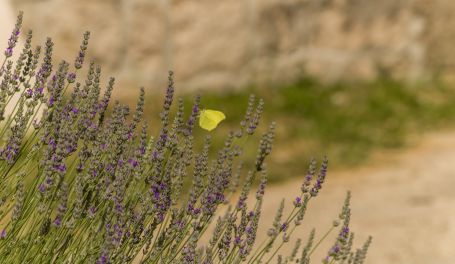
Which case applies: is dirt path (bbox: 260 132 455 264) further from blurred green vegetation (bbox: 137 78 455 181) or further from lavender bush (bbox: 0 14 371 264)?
lavender bush (bbox: 0 14 371 264)

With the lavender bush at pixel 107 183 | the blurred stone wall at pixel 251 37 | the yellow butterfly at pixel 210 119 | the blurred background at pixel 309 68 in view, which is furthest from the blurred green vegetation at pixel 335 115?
the lavender bush at pixel 107 183

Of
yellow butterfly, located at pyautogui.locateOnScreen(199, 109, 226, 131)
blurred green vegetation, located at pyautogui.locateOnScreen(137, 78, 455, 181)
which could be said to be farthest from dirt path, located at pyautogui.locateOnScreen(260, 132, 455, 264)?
yellow butterfly, located at pyautogui.locateOnScreen(199, 109, 226, 131)

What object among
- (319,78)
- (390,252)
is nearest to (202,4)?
(319,78)

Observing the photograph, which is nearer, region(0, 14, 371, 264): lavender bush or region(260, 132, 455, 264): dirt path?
region(0, 14, 371, 264): lavender bush

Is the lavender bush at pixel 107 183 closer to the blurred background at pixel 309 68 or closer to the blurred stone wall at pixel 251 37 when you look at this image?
the blurred background at pixel 309 68

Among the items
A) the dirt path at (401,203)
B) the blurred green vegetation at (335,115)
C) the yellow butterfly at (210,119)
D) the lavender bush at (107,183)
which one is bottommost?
the lavender bush at (107,183)

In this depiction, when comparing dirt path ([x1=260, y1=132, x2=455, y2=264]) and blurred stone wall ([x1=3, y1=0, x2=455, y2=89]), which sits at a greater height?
blurred stone wall ([x1=3, y1=0, x2=455, y2=89])

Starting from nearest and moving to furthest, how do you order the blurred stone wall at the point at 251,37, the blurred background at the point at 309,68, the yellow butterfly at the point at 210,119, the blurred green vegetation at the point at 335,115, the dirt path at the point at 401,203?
the yellow butterfly at the point at 210,119
the dirt path at the point at 401,203
the blurred background at the point at 309,68
the blurred green vegetation at the point at 335,115
the blurred stone wall at the point at 251,37
